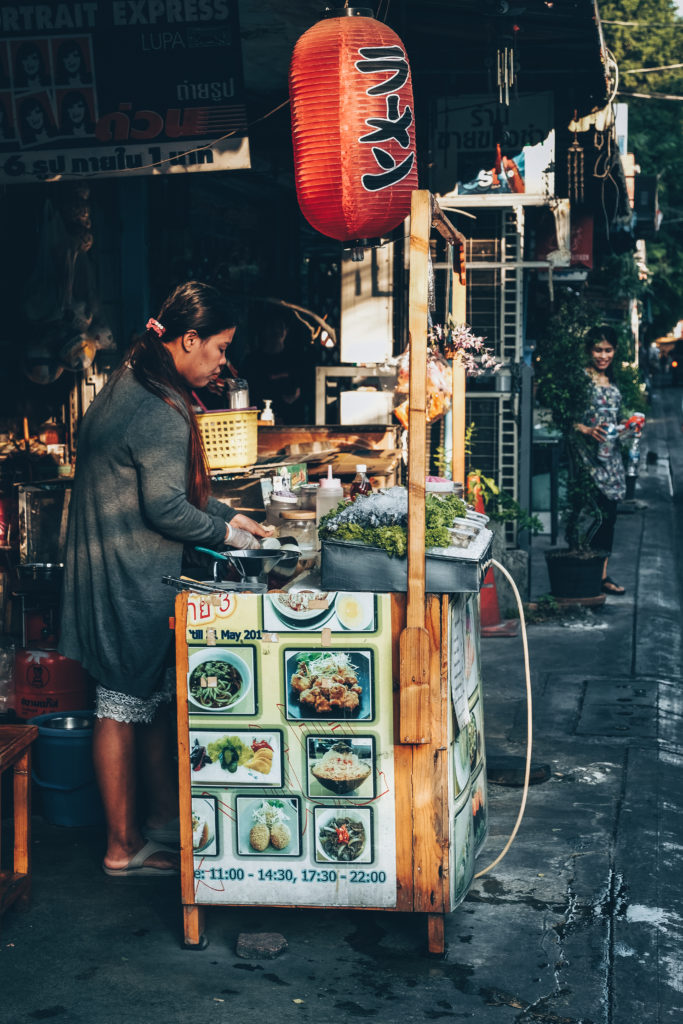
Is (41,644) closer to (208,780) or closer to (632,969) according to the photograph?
(208,780)

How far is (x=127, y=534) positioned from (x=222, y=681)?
0.80 meters

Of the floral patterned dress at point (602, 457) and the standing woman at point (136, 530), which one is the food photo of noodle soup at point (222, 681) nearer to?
the standing woman at point (136, 530)

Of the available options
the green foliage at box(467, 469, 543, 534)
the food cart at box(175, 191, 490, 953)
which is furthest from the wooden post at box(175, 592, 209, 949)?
the green foliage at box(467, 469, 543, 534)

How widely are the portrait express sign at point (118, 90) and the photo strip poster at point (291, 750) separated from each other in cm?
275

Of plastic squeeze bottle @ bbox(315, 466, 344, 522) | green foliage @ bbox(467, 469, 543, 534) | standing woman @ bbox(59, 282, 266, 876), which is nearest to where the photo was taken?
standing woman @ bbox(59, 282, 266, 876)

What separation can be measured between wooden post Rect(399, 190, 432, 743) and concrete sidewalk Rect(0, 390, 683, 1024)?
84 cm

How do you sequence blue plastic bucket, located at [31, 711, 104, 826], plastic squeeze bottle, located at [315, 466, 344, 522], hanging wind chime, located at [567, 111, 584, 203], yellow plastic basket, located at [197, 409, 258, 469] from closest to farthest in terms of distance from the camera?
1. blue plastic bucket, located at [31, 711, 104, 826]
2. plastic squeeze bottle, located at [315, 466, 344, 522]
3. yellow plastic basket, located at [197, 409, 258, 469]
4. hanging wind chime, located at [567, 111, 584, 203]

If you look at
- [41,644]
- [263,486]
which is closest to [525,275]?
[263,486]


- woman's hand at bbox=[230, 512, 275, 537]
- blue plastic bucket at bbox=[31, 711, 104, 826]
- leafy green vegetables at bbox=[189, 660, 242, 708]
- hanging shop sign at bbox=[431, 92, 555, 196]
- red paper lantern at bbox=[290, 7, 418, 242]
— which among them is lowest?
blue plastic bucket at bbox=[31, 711, 104, 826]

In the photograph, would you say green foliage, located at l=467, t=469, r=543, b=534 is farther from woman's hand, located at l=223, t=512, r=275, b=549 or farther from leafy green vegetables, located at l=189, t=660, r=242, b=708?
leafy green vegetables, located at l=189, t=660, r=242, b=708

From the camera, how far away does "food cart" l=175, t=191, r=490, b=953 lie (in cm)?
387

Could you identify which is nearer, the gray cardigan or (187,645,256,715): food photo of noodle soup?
(187,645,256,715): food photo of noodle soup

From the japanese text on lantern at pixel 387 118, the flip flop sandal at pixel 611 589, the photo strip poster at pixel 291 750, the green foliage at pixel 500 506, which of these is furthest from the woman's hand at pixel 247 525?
the flip flop sandal at pixel 611 589

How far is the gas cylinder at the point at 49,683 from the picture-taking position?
5578 millimetres
